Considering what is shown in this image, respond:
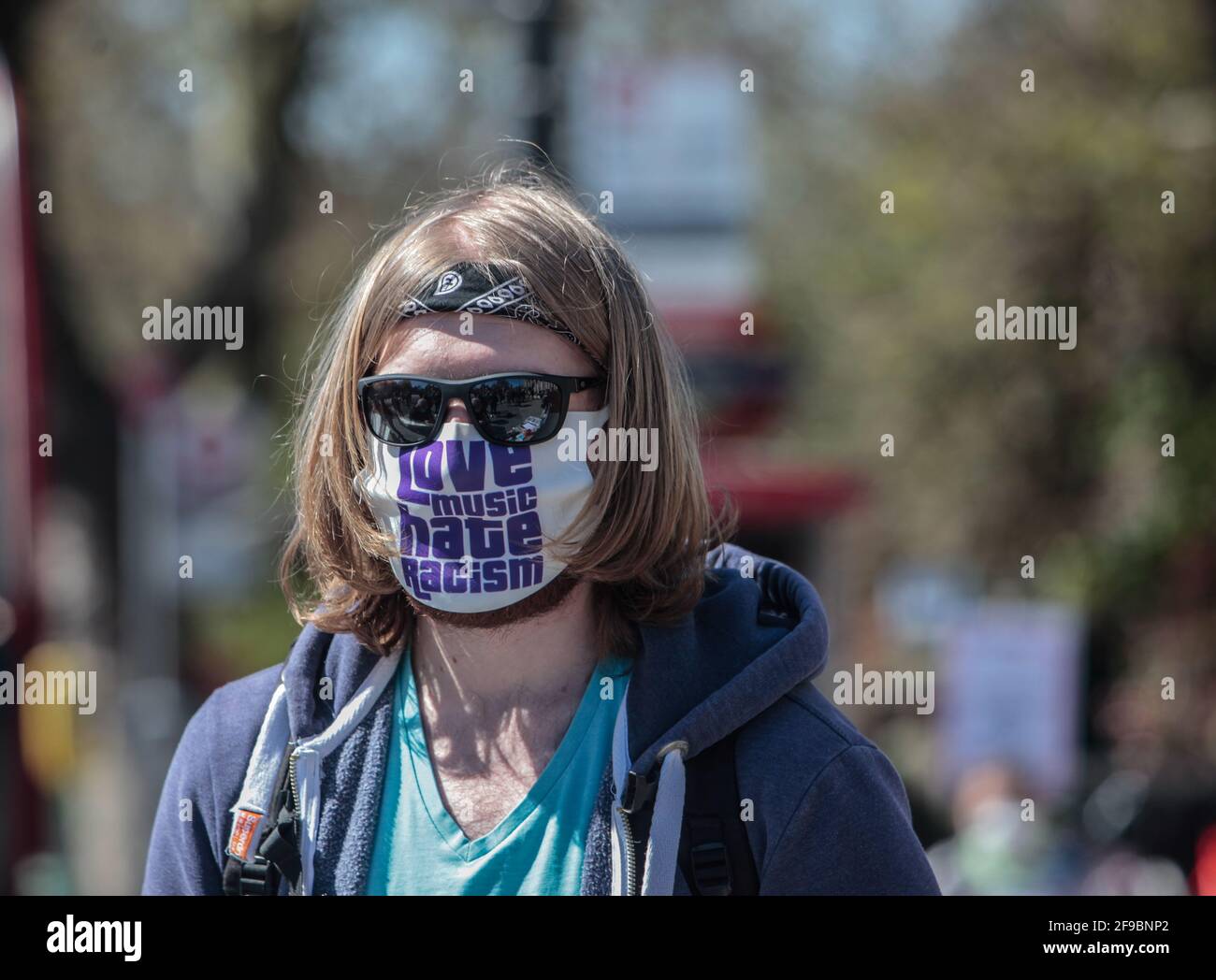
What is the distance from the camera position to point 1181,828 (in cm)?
722

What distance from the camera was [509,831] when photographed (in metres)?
1.92

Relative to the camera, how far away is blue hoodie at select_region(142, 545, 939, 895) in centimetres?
186

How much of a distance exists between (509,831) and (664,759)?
9.4 inches

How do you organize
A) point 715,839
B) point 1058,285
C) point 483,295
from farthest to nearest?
point 1058,285
point 483,295
point 715,839

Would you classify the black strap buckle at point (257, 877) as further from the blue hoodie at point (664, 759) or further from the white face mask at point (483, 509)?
the white face mask at point (483, 509)

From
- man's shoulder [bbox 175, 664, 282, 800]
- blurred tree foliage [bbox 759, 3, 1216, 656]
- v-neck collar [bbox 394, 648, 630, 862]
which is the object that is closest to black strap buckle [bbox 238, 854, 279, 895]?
man's shoulder [bbox 175, 664, 282, 800]

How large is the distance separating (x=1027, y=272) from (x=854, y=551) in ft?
20.0

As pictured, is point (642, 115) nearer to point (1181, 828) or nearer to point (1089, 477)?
point (1181, 828)

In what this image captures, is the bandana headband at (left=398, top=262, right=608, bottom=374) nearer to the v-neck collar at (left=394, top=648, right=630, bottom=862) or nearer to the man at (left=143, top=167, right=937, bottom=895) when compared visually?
the man at (left=143, top=167, right=937, bottom=895)

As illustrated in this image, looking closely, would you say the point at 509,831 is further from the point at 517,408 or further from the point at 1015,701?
the point at 1015,701

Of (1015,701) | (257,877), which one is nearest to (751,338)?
(1015,701)

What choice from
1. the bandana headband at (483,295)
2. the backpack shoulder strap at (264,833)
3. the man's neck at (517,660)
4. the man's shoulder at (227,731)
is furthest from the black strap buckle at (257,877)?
the bandana headband at (483,295)

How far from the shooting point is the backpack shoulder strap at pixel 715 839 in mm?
1834

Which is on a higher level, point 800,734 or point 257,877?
point 800,734
